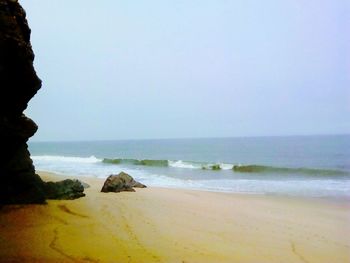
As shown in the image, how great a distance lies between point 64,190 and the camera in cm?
1027

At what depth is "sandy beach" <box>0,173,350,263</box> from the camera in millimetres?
5379

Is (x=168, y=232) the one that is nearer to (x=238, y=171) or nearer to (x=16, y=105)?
(x=16, y=105)

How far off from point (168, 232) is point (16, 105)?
4.35 meters

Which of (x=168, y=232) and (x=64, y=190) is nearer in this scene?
(x=168, y=232)

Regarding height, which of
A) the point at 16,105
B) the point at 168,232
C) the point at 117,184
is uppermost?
the point at 16,105

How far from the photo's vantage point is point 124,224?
24.3 ft

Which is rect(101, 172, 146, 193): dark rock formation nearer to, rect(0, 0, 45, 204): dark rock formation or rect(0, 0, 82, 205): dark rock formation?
rect(0, 0, 82, 205): dark rock formation

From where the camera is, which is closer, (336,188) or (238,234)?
(238,234)

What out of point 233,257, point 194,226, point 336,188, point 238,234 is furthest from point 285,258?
point 336,188

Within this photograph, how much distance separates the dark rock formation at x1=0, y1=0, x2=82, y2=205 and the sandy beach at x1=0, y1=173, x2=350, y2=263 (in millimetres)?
655

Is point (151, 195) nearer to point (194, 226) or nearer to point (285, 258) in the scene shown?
point (194, 226)

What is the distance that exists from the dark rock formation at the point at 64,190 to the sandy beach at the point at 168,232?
39 cm

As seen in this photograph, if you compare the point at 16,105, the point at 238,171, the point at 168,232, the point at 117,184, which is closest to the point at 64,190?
the point at 117,184

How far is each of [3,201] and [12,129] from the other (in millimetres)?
1819
